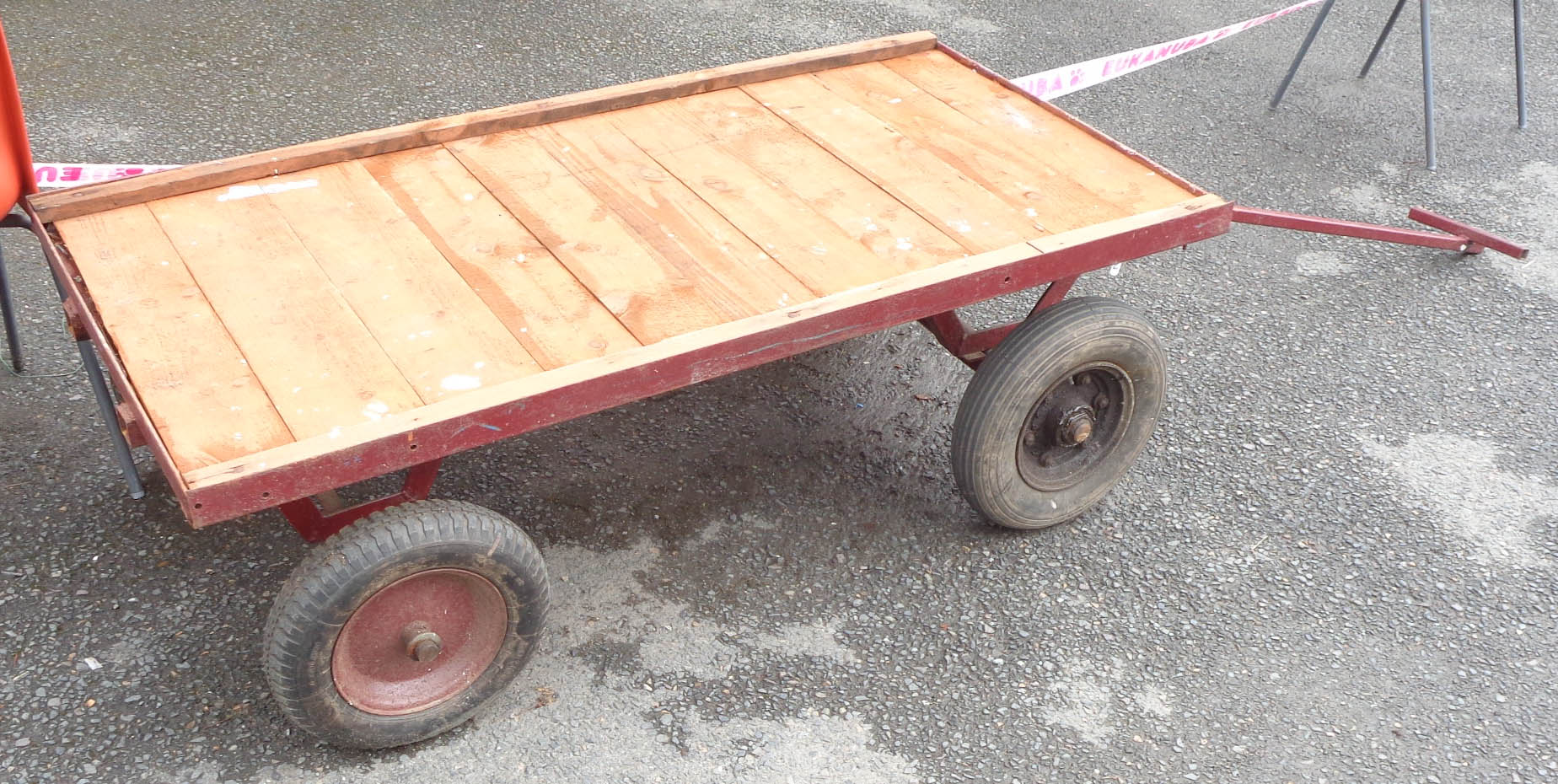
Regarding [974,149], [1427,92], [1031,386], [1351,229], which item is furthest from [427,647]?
[1427,92]

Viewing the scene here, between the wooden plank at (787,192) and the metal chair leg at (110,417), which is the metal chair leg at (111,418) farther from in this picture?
the wooden plank at (787,192)

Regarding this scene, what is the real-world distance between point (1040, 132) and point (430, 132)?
155cm

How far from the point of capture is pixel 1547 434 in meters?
3.84

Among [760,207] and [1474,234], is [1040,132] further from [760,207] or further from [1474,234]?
[1474,234]

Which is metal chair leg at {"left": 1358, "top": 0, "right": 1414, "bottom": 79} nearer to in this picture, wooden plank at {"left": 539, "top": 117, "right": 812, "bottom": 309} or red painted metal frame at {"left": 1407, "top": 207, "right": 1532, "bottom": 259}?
red painted metal frame at {"left": 1407, "top": 207, "right": 1532, "bottom": 259}

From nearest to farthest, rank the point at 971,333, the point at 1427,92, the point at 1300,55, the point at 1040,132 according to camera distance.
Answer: the point at 971,333, the point at 1040,132, the point at 1427,92, the point at 1300,55

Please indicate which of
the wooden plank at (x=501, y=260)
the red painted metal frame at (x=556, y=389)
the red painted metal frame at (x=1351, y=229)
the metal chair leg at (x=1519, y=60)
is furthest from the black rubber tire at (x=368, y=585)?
the metal chair leg at (x=1519, y=60)

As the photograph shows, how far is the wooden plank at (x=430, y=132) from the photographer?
2.78 m

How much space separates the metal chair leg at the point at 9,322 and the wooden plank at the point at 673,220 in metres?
1.36

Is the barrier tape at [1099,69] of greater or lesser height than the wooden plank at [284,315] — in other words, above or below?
below

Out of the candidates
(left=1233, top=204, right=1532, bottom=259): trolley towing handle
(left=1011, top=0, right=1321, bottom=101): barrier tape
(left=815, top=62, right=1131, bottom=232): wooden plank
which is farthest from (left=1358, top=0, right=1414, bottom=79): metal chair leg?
(left=815, top=62, right=1131, bottom=232): wooden plank

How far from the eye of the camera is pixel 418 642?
2469 mm

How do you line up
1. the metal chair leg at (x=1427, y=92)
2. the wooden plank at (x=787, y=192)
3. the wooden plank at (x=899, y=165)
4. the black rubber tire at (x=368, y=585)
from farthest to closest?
the metal chair leg at (x=1427, y=92)
the wooden plank at (x=899, y=165)
the wooden plank at (x=787, y=192)
the black rubber tire at (x=368, y=585)

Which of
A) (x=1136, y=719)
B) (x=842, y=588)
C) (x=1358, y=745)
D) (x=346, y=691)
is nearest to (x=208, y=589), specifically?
(x=346, y=691)
